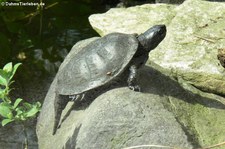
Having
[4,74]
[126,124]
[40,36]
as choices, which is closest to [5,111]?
[4,74]

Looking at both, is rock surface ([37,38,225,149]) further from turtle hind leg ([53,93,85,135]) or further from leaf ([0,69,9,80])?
leaf ([0,69,9,80])

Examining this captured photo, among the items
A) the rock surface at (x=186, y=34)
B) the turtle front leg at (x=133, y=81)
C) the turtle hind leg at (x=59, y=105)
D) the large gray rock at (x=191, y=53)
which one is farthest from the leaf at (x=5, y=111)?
the rock surface at (x=186, y=34)

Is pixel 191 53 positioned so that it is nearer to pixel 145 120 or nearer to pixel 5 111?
pixel 145 120

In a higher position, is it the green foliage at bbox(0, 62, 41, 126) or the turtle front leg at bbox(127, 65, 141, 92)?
the green foliage at bbox(0, 62, 41, 126)

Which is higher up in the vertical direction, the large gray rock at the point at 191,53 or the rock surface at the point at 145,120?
the rock surface at the point at 145,120

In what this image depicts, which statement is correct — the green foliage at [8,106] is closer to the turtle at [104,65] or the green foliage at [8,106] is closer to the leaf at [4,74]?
the leaf at [4,74]

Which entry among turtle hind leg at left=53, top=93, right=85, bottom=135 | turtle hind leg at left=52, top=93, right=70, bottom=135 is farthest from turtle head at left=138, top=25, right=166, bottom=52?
turtle hind leg at left=52, top=93, right=70, bottom=135
